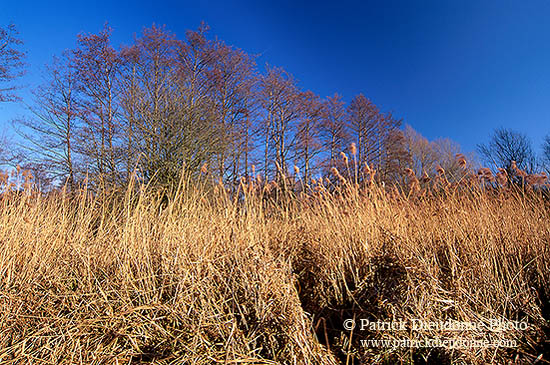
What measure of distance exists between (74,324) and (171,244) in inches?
34.3

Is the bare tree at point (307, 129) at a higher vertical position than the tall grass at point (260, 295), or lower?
higher

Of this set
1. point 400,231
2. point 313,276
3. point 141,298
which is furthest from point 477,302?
point 141,298

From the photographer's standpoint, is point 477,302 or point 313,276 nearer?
point 477,302

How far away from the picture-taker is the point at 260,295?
169 cm

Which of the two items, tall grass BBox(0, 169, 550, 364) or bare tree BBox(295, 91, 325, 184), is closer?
tall grass BBox(0, 169, 550, 364)

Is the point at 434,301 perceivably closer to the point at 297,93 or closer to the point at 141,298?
the point at 141,298

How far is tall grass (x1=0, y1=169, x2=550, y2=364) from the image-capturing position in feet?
4.94

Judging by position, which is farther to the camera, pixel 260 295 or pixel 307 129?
pixel 307 129

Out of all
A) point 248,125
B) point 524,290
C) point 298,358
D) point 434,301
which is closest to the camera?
point 298,358

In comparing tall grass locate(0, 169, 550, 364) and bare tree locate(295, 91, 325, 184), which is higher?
bare tree locate(295, 91, 325, 184)

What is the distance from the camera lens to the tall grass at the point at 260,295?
4.94 ft

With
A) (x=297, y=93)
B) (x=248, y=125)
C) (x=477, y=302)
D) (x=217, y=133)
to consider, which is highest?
(x=297, y=93)

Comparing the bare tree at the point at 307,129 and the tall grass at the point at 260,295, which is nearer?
the tall grass at the point at 260,295

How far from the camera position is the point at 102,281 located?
1999 millimetres
